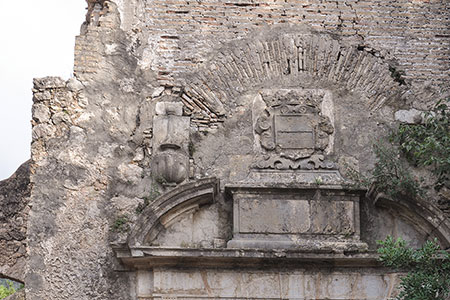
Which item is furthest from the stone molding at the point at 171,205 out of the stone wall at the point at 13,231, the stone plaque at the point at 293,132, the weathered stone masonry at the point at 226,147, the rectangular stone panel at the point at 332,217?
the stone wall at the point at 13,231

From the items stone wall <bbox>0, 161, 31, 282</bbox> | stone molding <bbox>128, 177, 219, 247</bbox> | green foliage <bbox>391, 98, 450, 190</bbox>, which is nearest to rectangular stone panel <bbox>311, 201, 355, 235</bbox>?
green foliage <bbox>391, 98, 450, 190</bbox>

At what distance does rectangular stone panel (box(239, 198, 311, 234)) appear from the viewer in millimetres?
6699

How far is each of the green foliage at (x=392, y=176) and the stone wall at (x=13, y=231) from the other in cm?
287

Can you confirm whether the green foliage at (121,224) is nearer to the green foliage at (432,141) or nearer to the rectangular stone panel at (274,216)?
the rectangular stone panel at (274,216)

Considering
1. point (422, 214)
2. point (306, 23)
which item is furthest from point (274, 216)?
point (306, 23)

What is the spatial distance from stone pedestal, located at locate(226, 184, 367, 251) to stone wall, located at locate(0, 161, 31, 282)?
6.11 ft

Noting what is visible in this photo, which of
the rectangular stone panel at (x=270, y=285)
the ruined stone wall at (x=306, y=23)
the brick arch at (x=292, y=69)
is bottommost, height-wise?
the rectangular stone panel at (x=270, y=285)

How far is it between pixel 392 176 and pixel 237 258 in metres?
1.38

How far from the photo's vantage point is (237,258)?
6.53 metres

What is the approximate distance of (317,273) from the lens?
6676 millimetres

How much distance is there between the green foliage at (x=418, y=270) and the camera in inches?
231

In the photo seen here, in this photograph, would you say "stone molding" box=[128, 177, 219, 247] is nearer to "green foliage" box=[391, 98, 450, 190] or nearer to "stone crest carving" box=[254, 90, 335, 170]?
"stone crest carving" box=[254, 90, 335, 170]

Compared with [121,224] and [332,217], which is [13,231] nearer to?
[121,224]

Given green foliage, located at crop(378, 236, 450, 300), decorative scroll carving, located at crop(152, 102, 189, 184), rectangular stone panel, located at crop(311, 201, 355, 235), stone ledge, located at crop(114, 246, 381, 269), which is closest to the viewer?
green foliage, located at crop(378, 236, 450, 300)
